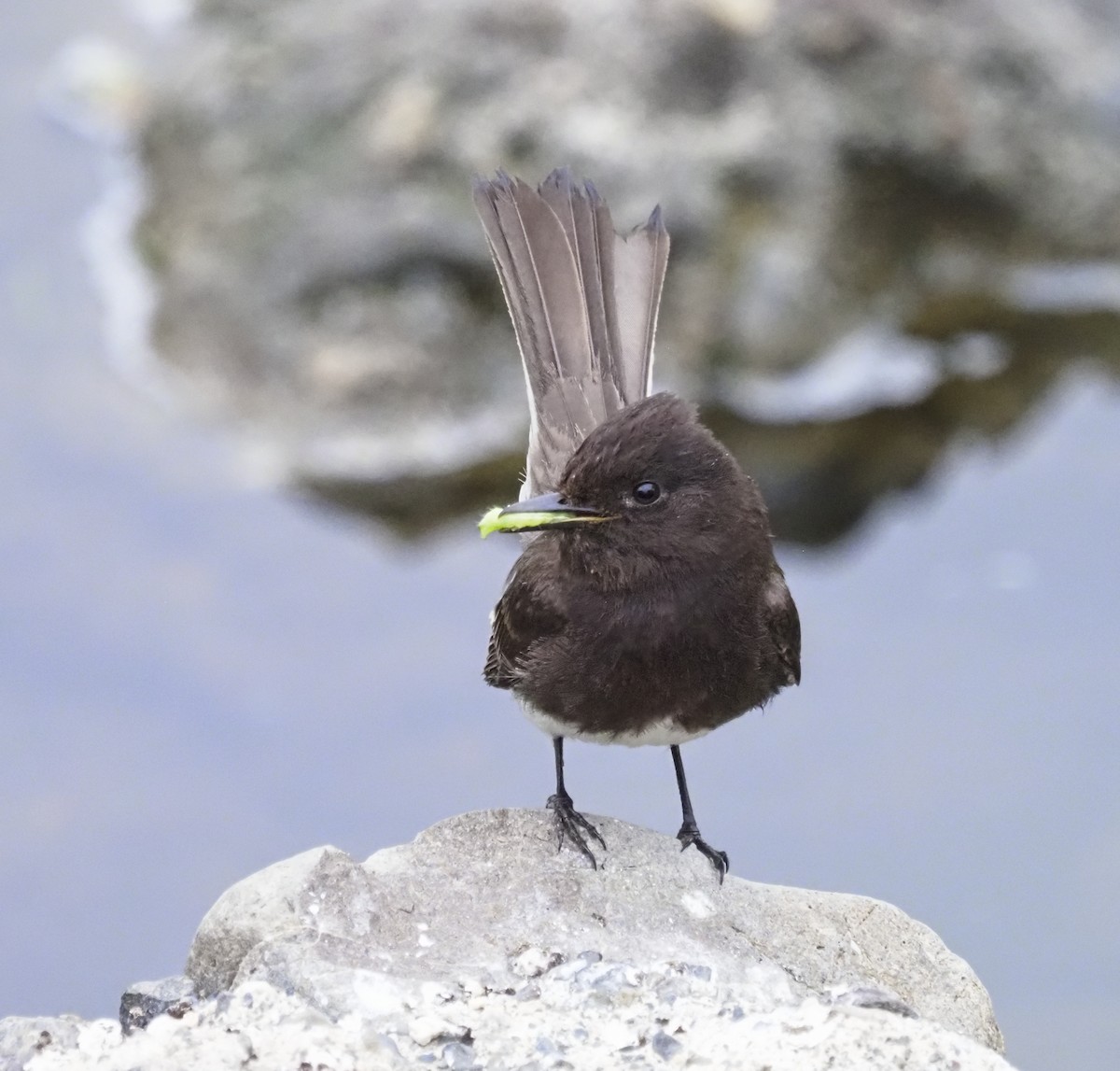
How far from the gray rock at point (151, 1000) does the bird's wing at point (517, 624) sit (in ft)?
3.82

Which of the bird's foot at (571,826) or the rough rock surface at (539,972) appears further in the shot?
the bird's foot at (571,826)

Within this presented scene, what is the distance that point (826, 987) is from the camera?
4.05 m

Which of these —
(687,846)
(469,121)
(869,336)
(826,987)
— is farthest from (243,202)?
(826,987)

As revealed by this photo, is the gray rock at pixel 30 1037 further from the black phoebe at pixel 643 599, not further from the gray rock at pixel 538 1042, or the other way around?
the black phoebe at pixel 643 599

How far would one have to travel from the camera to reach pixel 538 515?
4.04 meters

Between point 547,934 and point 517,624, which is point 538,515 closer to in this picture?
point 517,624

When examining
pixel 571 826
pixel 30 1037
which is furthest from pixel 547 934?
pixel 30 1037

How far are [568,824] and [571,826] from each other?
0.04 ft

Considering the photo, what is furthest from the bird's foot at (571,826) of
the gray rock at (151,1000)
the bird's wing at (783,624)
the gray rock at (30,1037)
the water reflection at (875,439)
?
the water reflection at (875,439)

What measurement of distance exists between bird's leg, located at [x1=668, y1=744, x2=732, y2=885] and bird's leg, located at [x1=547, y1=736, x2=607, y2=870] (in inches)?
10.7

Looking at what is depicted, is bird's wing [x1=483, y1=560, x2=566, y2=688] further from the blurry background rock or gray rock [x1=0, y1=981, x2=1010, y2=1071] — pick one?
the blurry background rock

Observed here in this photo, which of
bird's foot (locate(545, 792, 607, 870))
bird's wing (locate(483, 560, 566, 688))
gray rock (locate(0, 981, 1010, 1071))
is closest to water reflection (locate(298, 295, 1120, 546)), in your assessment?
bird's wing (locate(483, 560, 566, 688))

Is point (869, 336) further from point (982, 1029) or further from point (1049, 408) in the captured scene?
point (982, 1029)

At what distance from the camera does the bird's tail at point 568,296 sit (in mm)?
5141
